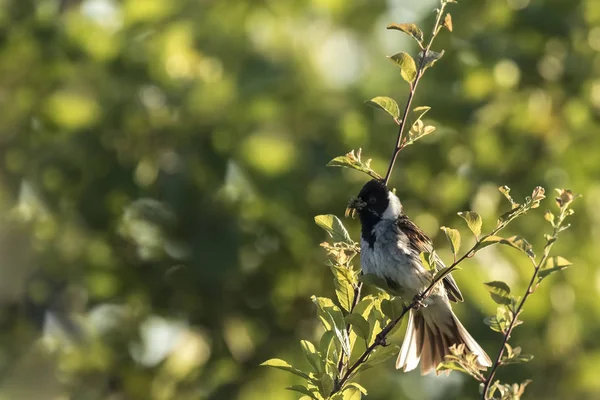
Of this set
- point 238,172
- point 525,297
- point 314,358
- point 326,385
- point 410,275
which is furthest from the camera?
point 238,172

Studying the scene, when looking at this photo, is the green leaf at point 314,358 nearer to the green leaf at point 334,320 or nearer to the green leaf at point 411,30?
the green leaf at point 334,320

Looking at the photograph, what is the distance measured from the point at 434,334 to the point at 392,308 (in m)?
1.44

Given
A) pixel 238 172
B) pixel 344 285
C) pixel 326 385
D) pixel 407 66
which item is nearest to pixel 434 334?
pixel 344 285

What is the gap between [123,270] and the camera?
23.8ft

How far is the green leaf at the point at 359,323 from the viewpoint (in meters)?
2.37

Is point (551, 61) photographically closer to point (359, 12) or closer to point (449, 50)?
point (449, 50)

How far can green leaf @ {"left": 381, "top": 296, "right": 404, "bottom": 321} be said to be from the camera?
2.43 meters

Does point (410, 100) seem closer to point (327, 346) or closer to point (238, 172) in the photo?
point (327, 346)

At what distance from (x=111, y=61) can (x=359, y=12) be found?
6.30 ft

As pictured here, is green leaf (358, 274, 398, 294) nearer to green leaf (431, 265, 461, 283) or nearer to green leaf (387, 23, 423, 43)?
green leaf (431, 265, 461, 283)

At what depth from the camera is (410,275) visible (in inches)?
149

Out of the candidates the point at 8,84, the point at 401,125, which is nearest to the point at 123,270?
the point at 8,84

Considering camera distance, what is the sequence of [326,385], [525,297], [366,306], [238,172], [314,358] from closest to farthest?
[525,297] → [326,385] → [314,358] → [366,306] → [238,172]

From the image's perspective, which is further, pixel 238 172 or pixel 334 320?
pixel 238 172
